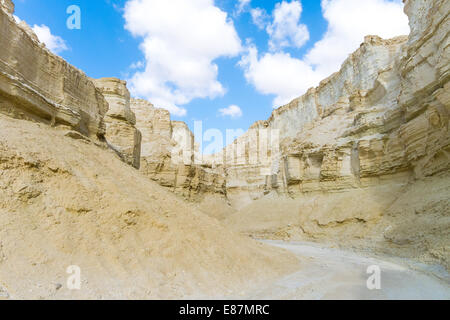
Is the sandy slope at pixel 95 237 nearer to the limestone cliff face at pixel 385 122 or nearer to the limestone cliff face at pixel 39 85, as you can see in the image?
the limestone cliff face at pixel 39 85

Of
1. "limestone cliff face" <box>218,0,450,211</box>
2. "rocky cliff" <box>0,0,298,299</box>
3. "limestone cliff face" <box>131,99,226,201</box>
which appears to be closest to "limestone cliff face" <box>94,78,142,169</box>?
"rocky cliff" <box>0,0,298,299</box>

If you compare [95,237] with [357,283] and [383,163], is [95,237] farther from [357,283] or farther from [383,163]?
[383,163]

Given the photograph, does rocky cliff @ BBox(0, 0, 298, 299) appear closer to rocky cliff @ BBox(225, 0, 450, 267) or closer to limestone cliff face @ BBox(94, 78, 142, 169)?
rocky cliff @ BBox(225, 0, 450, 267)

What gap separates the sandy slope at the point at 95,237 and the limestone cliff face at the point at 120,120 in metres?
11.0

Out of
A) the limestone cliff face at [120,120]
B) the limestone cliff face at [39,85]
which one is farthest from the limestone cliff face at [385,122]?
the limestone cliff face at [39,85]

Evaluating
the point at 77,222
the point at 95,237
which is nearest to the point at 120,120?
the point at 77,222

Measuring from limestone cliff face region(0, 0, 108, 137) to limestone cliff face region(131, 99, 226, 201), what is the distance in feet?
77.4

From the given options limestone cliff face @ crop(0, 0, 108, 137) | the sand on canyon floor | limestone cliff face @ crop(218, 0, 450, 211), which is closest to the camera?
the sand on canyon floor

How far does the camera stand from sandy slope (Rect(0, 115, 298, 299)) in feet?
15.4

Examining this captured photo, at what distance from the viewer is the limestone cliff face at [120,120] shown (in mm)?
19656

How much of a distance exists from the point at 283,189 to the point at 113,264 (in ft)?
81.6

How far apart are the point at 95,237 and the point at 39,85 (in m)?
6.57
